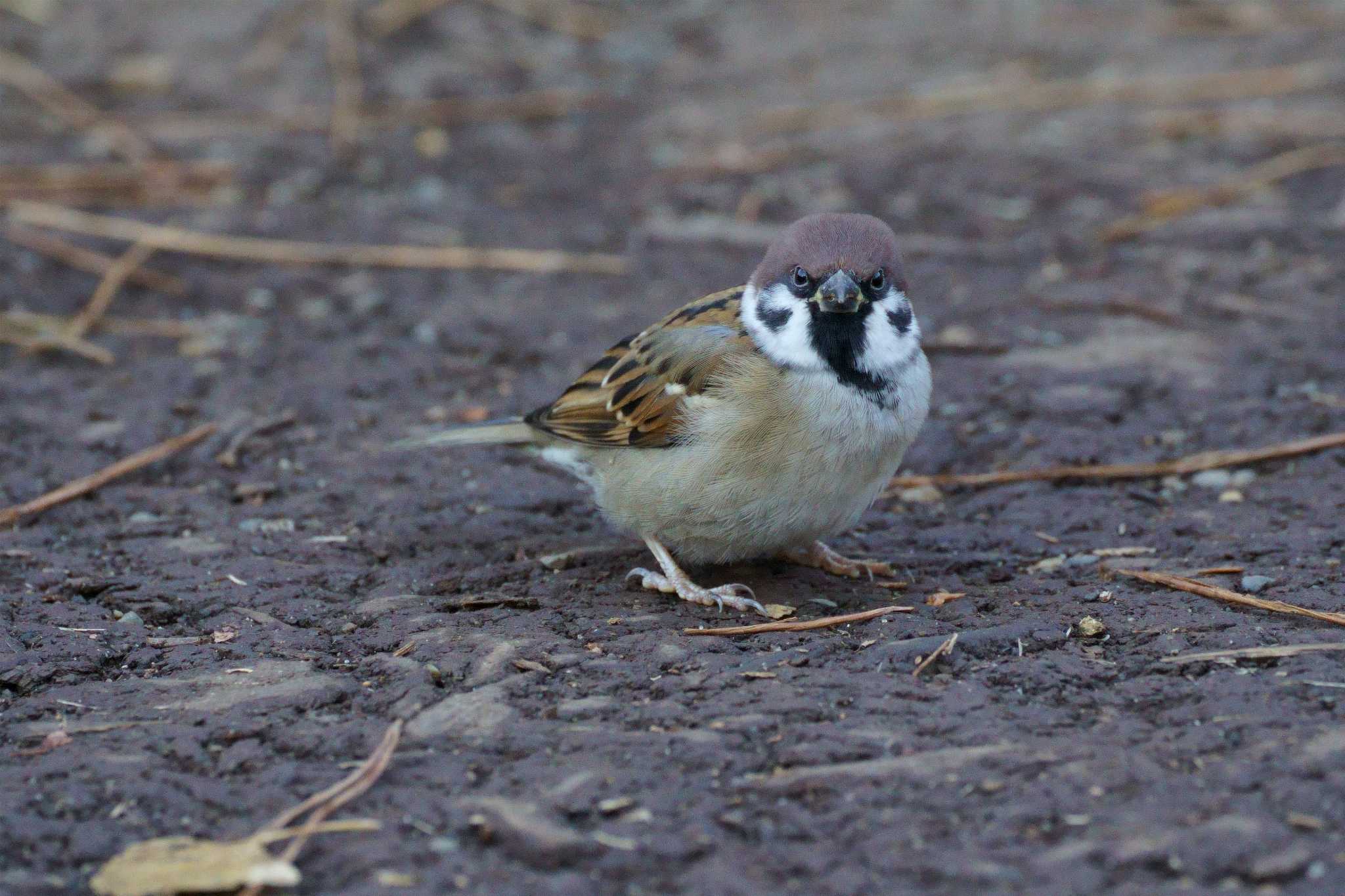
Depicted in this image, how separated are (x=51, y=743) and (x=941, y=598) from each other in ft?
7.02

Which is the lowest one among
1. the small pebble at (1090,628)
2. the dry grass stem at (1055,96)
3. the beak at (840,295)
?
the small pebble at (1090,628)

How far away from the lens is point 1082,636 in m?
3.49

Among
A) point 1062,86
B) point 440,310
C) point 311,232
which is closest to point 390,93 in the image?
point 311,232

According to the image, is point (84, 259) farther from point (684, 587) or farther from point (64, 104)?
point (684, 587)

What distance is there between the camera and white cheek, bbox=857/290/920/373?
3869 mm

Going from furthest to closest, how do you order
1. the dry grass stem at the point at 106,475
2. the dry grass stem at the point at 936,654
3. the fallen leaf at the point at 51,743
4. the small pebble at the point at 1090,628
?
1. the dry grass stem at the point at 106,475
2. the small pebble at the point at 1090,628
3. the dry grass stem at the point at 936,654
4. the fallen leaf at the point at 51,743

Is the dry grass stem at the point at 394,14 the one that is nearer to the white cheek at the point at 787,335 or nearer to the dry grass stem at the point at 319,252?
the dry grass stem at the point at 319,252

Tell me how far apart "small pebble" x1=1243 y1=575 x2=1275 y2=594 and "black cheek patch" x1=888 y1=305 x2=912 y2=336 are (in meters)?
1.08

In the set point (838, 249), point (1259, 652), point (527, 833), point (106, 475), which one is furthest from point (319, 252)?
point (1259, 652)

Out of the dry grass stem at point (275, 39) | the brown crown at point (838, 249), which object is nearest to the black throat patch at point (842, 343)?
the brown crown at point (838, 249)

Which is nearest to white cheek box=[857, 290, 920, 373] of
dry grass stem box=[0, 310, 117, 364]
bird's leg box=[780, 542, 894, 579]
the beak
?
the beak

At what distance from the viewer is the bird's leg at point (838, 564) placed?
418 cm

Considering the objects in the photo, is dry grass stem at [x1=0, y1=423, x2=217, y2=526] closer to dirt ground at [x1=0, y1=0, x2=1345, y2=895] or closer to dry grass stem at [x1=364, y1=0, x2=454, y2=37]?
dirt ground at [x1=0, y1=0, x2=1345, y2=895]

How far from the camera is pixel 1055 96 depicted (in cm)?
824
